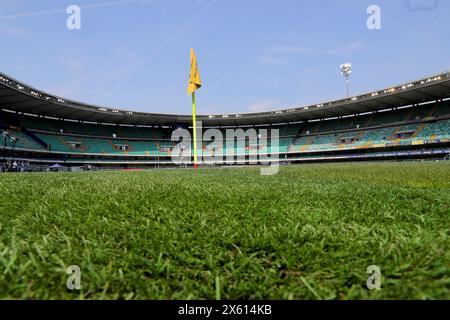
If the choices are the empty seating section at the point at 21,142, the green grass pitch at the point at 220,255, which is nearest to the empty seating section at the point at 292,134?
the empty seating section at the point at 21,142

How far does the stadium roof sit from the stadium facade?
122mm

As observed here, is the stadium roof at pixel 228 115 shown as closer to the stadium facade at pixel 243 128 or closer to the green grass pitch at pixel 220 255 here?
the stadium facade at pixel 243 128

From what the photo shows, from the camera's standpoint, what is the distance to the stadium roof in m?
32.6

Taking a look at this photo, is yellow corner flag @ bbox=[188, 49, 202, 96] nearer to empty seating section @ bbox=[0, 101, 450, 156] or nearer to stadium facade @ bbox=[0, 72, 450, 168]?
stadium facade @ bbox=[0, 72, 450, 168]

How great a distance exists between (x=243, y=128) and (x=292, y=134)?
1106cm

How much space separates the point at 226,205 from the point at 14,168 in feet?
111

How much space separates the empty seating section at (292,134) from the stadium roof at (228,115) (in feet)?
5.58

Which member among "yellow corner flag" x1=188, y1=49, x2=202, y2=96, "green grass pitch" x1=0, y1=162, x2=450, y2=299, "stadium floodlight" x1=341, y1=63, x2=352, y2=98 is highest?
"stadium floodlight" x1=341, y1=63, x2=352, y2=98

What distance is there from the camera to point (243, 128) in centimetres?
5766

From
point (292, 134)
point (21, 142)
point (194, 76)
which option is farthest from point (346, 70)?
point (21, 142)

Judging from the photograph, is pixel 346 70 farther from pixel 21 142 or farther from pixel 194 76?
pixel 21 142

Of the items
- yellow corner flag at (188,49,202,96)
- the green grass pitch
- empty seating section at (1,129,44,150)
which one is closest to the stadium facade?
empty seating section at (1,129,44,150)
